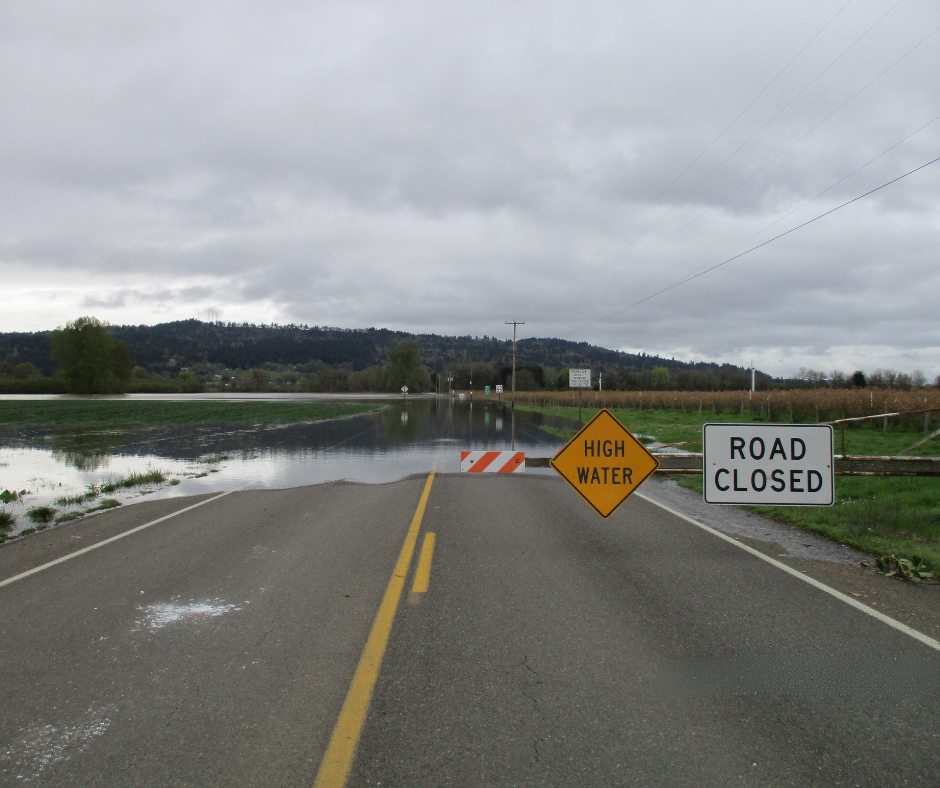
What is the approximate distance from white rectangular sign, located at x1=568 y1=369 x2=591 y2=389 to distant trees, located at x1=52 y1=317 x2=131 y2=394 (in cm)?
9217

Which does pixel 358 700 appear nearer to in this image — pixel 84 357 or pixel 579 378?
pixel 579 378

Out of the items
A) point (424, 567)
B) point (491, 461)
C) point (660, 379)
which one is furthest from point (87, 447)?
point (660, 379)

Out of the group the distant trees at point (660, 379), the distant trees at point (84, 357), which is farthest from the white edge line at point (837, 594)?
the distant trees at point (84, 357)

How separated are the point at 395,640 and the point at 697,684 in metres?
2.08

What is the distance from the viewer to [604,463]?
7547mm

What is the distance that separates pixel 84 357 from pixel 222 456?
9536 centimetres

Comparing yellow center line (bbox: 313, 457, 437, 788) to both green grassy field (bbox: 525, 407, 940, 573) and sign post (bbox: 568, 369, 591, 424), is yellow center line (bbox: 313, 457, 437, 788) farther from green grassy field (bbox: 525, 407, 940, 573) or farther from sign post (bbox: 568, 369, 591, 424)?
sign post (bbox: 568, 369, 591, 424)

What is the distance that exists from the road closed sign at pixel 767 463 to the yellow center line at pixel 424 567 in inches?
121

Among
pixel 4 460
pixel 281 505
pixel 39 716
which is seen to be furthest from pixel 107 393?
pixel 39 716

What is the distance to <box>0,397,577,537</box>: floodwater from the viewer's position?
13.2 meters

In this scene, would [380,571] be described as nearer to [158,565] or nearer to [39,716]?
[158,565]

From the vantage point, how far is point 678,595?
5.72 meters

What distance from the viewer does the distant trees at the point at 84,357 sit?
97312 millimetres

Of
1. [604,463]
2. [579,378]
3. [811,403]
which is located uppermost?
[579,378]
